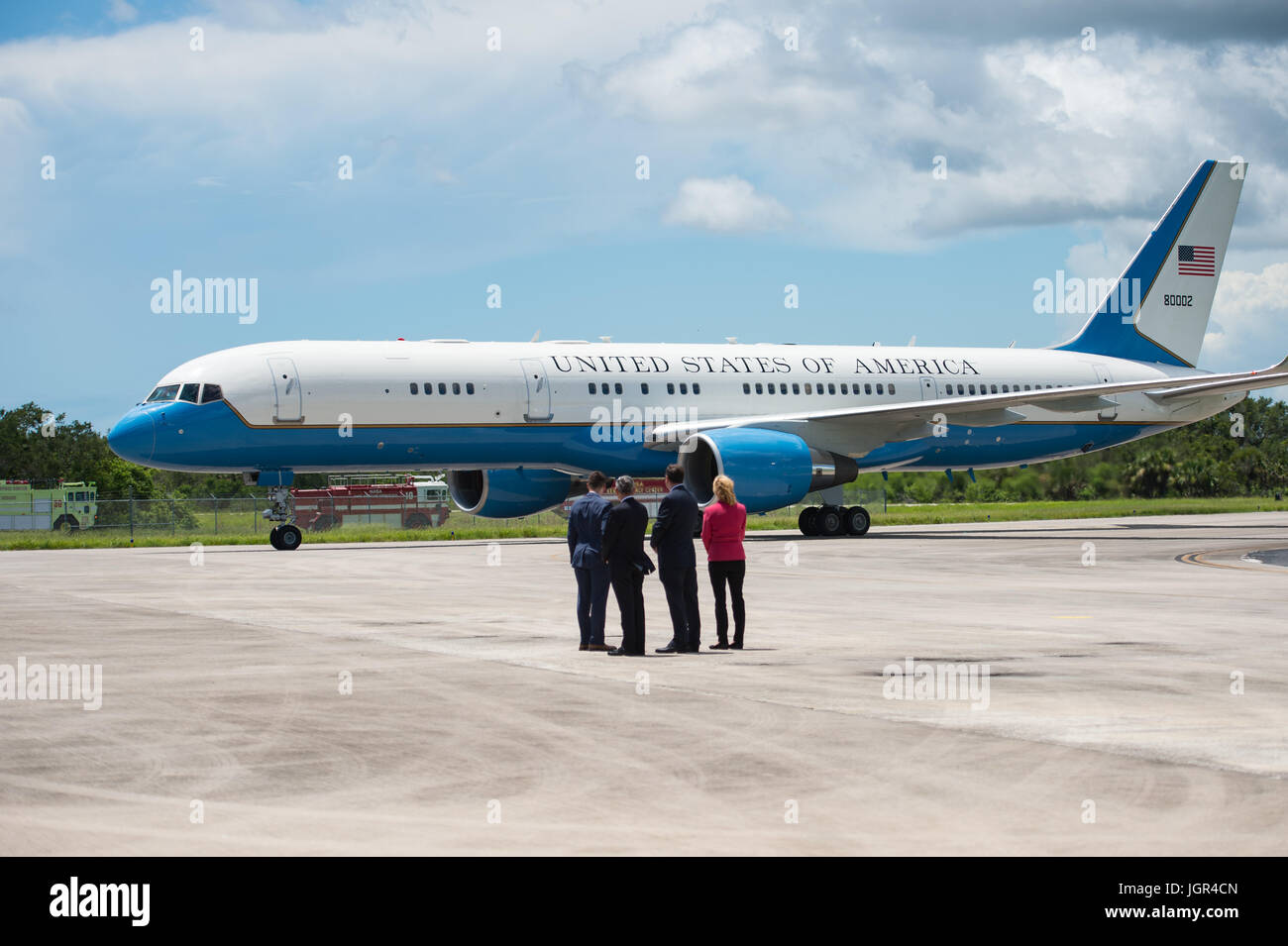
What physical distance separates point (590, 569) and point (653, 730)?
4658 mm

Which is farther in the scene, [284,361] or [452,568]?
[284,361]

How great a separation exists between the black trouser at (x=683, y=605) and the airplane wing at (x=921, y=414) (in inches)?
798

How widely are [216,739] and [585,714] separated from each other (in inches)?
93.3

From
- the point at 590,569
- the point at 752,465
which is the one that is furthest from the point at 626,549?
the point at 752,465

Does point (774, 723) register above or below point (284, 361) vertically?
below

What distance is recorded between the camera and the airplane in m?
30.6

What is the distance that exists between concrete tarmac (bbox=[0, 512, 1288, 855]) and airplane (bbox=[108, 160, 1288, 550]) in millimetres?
11503

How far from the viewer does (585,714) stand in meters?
9.91

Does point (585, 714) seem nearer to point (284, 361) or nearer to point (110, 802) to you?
point (110, 802)

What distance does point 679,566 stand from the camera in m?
13.9

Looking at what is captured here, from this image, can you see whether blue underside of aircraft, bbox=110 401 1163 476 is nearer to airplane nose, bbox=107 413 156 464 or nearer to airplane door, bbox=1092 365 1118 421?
airplane nose, bbox=107 413 156 464

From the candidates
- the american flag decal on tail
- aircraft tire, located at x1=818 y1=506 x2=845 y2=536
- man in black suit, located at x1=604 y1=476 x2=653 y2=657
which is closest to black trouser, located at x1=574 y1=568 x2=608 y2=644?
man in black suit, located at x1=604 y1=476 x2=653 y2=657
